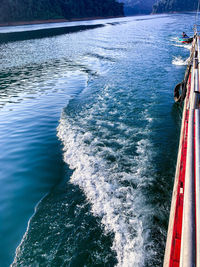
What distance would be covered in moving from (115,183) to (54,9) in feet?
564

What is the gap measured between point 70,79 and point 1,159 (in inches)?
621

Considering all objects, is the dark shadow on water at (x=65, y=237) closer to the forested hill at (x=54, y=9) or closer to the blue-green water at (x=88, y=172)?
the blue-green water at (x=88, y=172)

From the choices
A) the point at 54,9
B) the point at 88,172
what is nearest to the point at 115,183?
the point at 88,172

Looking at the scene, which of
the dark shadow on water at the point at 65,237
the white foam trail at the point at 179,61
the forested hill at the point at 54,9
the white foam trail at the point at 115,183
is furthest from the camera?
the forested hill at the point at 54,9

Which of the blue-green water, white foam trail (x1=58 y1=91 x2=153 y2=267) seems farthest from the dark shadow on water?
white foam trail (x1=58 y1=91 x2=153 y2=267)

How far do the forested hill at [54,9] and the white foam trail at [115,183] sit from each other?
13998 centimetres

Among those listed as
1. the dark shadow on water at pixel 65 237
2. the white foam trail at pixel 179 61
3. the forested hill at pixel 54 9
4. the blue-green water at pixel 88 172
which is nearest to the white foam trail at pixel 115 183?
the blue-green water at pixel 88 172

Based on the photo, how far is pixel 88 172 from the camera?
8.68 meters

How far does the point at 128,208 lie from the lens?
6.79 metres

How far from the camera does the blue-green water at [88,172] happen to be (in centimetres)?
577

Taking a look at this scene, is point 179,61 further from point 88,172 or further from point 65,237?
point 65,237

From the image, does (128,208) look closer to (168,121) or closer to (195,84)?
(195,84)

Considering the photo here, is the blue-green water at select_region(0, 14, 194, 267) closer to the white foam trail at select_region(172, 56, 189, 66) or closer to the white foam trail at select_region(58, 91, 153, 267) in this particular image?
the white foam trail at select_region(58, 91, 153, 267)

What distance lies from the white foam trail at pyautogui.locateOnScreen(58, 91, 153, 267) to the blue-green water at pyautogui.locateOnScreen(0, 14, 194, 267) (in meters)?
0.03
